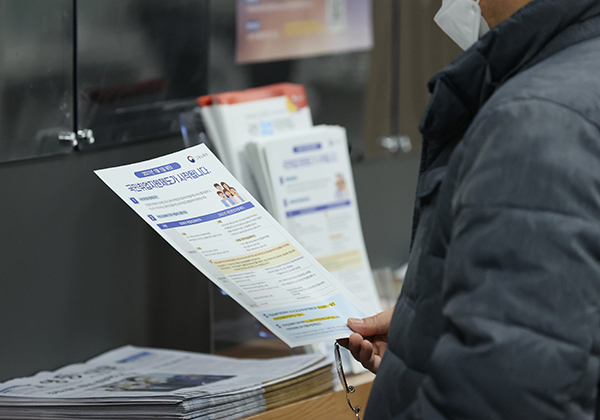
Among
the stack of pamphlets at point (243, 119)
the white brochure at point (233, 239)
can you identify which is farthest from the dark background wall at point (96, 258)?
the white brochure at point (233, 239)

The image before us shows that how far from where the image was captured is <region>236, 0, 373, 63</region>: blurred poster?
1932 mm

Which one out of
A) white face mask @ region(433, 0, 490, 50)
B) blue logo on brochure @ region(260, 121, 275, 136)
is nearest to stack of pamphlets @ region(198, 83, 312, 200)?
blue logo on brochure @ region(260, 121, 275, 136)

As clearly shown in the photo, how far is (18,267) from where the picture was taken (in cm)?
Result: 138

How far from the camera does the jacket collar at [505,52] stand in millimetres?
792

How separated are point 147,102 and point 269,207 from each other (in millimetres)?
348

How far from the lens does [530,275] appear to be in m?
0.67

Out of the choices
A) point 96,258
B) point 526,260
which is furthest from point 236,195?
point 96,258

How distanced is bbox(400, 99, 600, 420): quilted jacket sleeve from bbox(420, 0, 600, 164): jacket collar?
11 centimetres

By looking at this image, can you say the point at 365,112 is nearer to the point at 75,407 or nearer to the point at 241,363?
the point at 241,363

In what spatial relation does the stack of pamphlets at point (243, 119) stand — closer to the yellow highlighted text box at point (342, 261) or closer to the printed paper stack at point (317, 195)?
the printed paper stack at point (317, 195)

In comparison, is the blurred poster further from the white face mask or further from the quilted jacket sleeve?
the quilted jacket sleeve

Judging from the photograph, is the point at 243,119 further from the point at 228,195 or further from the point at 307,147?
the point at 228,195

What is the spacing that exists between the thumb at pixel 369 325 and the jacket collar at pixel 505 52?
1.27 feet

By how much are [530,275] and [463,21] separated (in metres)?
0.41
